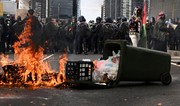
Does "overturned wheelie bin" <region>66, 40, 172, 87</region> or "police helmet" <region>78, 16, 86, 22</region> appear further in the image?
"police helmet" <region>78, 16, 86, 22</region>

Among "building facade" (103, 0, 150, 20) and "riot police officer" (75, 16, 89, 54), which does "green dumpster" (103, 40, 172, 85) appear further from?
"building facade" (103, 0, 150, 20)

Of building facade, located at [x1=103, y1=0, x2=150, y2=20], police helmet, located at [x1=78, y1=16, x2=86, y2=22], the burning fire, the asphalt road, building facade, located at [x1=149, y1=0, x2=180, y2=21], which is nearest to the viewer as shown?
the asphalt road

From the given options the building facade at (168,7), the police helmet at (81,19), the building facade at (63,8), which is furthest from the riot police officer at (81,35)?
the building facade at (168,7)

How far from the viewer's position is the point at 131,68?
9.77 metres

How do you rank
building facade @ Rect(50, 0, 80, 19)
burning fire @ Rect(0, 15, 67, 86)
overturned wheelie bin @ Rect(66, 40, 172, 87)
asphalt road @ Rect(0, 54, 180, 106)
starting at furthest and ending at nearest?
1. building facade @ Rect(50, 0, 80, 19)
2. burning fire @ Rect(0, 15, 67, 86)
3. overturned wheelie bin @ Rect(66, 40, 172, 87)
4. asphalt road @ Rect(0, 54, 180, 106)

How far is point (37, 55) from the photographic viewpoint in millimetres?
10109

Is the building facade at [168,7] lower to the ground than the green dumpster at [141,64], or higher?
higher

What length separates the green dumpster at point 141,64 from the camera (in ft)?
31.8

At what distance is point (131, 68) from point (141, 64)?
301 mm

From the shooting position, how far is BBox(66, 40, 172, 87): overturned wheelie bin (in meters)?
9.45

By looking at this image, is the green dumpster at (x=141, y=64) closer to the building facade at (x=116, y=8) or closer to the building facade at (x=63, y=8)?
the building facade at (x=63, y=8)

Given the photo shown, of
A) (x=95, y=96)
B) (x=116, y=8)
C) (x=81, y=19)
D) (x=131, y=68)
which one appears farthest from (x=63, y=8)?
(x=116, y=8)

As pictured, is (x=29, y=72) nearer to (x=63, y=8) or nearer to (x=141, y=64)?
(x=141, y=64)

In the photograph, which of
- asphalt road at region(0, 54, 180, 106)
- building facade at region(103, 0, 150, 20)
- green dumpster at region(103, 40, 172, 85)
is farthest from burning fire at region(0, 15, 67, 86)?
building facade at region(103, 0, 150, 20)
